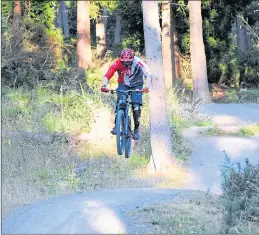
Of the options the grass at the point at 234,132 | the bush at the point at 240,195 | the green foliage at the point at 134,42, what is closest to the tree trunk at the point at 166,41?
the green foliage at the point at 134,42

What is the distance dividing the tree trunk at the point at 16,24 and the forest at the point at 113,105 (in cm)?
5

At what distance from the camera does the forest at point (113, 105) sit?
40.2ft

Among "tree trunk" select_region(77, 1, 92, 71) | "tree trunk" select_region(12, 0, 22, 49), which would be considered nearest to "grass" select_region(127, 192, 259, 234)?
"tree trunk" select_region(12, 0, 22, 49)

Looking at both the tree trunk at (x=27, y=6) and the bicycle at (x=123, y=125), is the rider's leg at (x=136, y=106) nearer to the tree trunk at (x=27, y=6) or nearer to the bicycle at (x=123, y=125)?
the bicycle at (x=123, y=125)

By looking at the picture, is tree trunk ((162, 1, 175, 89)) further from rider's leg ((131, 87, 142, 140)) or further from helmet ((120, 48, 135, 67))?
helmet ((120, 48, 135, 67))

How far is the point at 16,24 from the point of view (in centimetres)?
2534

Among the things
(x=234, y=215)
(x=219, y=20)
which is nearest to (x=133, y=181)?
(x=234, y=215)

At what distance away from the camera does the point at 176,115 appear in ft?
59.6

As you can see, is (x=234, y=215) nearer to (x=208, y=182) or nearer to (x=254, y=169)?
(x=254, y=169)

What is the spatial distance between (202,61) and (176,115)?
26.1 ft

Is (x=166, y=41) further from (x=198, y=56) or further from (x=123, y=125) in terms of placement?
(x=123, y=125)

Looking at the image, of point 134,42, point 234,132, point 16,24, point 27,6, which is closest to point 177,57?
point 134,42

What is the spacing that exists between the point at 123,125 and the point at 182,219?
345 centimetres

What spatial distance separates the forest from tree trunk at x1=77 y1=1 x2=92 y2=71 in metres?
Result: 0.05
